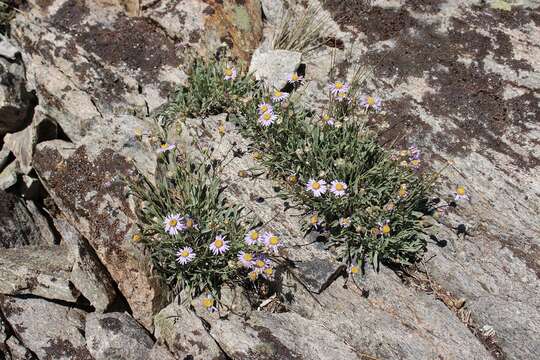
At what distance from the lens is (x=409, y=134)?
17.9ft

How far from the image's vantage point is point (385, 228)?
4.49 metres

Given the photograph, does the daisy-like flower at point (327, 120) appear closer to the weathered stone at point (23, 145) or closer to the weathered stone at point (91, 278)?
the weathered stone at point (91, 278)

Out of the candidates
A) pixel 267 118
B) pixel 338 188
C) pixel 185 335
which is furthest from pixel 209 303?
pixel 267 118

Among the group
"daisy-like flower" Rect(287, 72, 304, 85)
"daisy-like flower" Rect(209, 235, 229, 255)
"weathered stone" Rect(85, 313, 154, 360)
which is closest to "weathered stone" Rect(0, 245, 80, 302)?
"weathered stone" Rect(85, 313, 154, 360)

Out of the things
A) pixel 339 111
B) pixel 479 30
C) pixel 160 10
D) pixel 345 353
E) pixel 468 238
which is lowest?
pixel 345 353

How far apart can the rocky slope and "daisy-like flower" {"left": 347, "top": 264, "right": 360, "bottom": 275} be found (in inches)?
5.4

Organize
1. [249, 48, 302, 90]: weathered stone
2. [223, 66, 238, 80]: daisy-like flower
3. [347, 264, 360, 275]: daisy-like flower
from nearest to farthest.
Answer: [347, 264, 360, 275]: daisy-like flower → [223, 66, 238, 80]: daisy-like flower → [249, 48, 302, 90]: weathered stone

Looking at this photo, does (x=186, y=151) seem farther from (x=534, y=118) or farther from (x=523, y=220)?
(x=534, y=118)

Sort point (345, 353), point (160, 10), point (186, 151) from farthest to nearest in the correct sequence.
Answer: point (160, 10) < point (186, 151) < point (345, 353)

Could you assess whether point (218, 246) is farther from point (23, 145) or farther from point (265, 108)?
point (23, 145)

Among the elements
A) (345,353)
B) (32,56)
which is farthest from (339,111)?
(32,56)

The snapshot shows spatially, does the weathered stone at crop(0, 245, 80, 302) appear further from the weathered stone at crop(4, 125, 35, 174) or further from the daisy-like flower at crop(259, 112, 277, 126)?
the daisy-like flower at crop(259, 112, 277, 126)

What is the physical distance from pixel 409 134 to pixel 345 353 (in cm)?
255

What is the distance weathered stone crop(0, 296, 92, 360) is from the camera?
4.50 m
